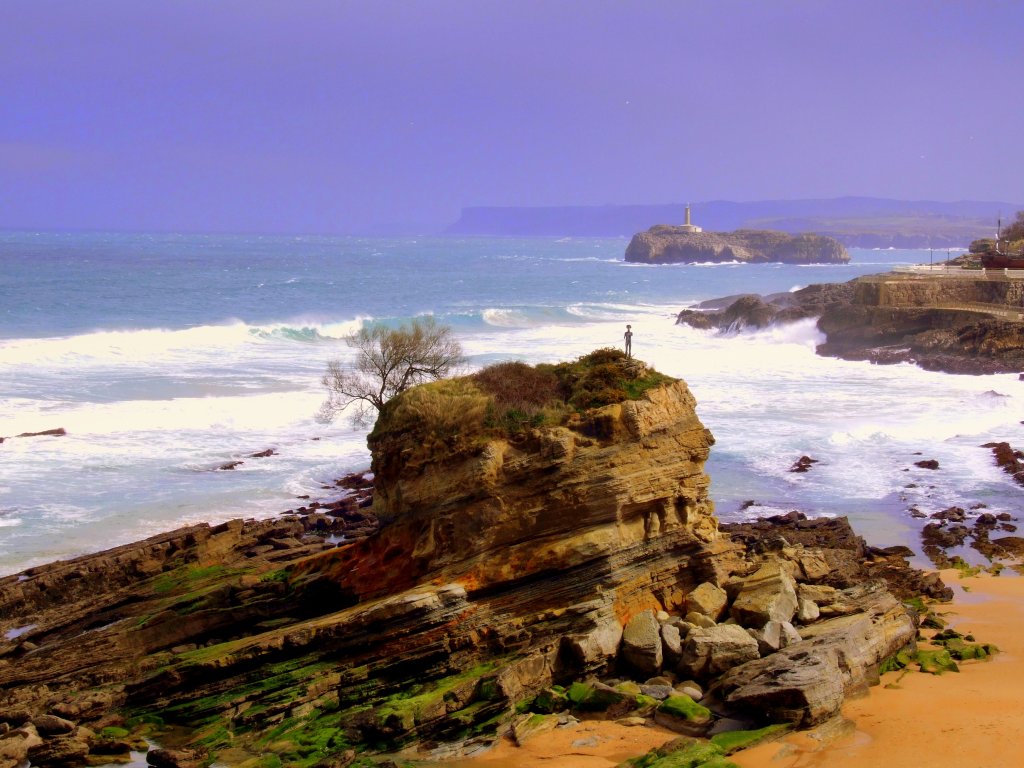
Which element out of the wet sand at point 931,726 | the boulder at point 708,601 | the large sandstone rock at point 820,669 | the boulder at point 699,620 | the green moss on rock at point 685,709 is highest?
the boulder at point 708,601

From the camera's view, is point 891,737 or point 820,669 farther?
point 820,669

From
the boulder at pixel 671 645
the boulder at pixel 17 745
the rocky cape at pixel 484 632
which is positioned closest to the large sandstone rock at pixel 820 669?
the rocky cape at pixel 484 632

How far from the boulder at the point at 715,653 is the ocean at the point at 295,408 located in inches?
380

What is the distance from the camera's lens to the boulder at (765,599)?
14539mm

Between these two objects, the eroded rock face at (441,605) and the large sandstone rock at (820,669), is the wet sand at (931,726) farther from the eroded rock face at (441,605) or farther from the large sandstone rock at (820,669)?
the eroded rock face at (441,605)

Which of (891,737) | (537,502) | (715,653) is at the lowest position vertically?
(891,737)

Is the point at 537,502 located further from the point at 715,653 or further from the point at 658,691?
the point at 715,653

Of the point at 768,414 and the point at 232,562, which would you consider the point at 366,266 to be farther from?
the point at 232,562

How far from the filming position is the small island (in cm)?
17138

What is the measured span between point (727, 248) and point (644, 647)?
167635 millimetres

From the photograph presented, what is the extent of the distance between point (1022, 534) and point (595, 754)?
571 inches

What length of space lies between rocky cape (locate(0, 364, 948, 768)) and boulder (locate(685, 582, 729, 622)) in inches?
1.2

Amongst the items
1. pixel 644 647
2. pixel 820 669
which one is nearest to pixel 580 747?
pixel 644 647

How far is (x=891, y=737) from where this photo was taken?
12.3 meters
